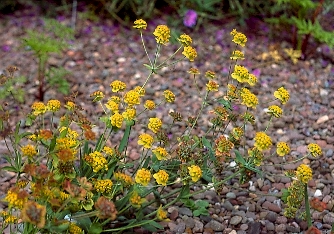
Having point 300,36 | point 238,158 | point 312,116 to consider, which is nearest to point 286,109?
point 312,116

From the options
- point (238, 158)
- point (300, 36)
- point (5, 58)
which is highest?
point (238, 158)

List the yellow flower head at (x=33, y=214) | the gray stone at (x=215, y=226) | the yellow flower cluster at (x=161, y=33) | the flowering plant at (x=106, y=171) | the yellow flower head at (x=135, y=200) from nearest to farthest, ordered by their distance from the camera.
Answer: the yellow flower head at (x=33, y=214)
the flowering plant at (x=106, y=171)
the yellow flower head at (x=135, y=200)
the yellow flower cluster at (x=161, y=33)
the gray stone at (x=215, y=226)

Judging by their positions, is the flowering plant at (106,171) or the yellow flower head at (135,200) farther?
the yellow flower head at (135,200)

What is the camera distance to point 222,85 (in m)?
3.19

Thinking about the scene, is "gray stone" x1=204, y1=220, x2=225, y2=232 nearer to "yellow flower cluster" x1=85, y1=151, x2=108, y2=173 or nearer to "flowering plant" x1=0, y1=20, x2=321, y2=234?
"flowering plant" x1=0, y1=20, x2=321, y2=234

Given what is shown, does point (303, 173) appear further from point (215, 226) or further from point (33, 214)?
point (33, 214)

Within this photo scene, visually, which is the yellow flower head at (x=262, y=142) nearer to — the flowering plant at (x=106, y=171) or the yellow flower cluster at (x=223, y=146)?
the flowering plant at (x=106, y=171)

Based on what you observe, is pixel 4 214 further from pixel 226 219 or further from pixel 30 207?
pixel 226 219

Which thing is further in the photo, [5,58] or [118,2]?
[118,2]

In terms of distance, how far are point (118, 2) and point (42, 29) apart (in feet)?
1.82

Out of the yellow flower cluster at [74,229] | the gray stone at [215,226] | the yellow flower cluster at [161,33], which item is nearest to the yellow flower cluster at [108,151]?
the yellow flower cluster at [74,229]

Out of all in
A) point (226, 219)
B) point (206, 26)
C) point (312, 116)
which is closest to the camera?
point (226, 219)

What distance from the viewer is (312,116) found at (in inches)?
116

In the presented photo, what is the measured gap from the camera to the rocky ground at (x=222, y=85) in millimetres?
2246
